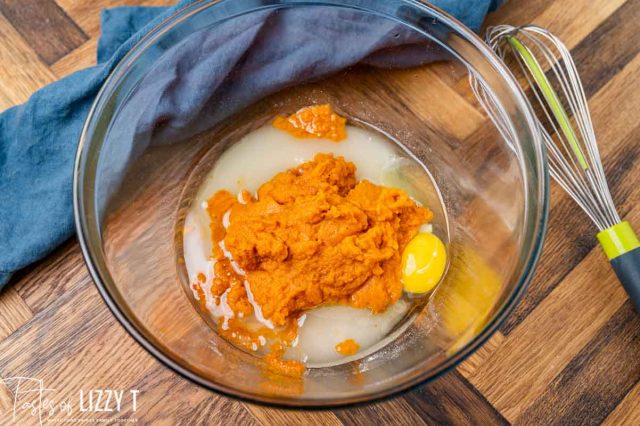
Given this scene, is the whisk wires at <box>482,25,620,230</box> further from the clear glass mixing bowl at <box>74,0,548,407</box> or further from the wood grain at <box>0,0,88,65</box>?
the wood grain at <box>0,0,88,65</box>

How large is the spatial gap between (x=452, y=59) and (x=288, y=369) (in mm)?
732

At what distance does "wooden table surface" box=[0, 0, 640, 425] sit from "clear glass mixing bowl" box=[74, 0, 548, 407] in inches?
5.4

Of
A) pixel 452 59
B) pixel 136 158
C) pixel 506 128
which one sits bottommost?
pixel 506 128

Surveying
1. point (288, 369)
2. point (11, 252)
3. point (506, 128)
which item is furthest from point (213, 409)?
point (506, 128)

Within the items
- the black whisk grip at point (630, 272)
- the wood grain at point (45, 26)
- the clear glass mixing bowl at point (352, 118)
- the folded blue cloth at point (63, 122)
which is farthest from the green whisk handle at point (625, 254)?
the wood grain at point (45, 26)

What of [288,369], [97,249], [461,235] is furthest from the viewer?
[461,235]

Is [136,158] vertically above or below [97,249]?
above

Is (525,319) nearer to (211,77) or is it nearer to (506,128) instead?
(506,128)

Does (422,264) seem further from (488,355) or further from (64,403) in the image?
(64,403)

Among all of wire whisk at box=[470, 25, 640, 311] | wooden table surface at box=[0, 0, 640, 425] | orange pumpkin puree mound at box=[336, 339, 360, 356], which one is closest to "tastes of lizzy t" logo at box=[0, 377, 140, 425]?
wooden table surface at box=[0, 0, 640, 425]

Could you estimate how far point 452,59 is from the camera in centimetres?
128

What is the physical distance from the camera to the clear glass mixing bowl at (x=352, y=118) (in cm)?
109

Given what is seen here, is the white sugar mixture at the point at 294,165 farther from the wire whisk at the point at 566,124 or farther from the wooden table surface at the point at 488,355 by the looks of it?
the wire whisk at the point at 566,124

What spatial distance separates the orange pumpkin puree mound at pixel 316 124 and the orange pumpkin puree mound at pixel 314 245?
0.11 m
